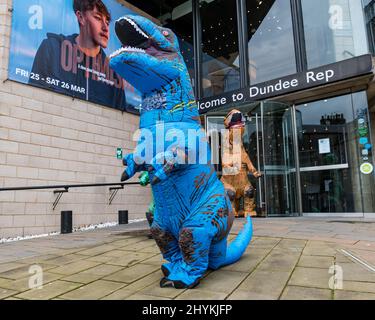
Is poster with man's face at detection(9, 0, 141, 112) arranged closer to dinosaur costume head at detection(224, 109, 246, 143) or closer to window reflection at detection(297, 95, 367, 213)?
dinosaur costume head at detection(224, 109, 246, 143)

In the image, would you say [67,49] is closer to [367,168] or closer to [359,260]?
[359,260]

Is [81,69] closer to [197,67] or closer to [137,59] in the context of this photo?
[197,67]

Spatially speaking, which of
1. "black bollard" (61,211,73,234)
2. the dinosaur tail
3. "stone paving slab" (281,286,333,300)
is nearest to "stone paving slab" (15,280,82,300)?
the dinosaur tail

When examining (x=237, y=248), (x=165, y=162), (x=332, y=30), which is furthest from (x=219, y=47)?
(x=165, y=162)

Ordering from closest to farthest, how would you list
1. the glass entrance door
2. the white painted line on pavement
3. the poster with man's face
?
1. the white painted line on pavement
2. the poster with man's face
3. the glass entrance door

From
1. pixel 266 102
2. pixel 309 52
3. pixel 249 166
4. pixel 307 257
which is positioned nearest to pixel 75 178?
pixel 249 166

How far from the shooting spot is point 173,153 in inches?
90.7

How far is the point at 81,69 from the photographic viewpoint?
820cm

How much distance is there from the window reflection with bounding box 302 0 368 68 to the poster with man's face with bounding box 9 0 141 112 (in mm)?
5228

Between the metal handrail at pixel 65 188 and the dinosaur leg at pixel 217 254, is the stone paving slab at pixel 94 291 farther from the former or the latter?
the metal handrail at pixel 65 188

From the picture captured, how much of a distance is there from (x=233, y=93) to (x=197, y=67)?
7.23 ft

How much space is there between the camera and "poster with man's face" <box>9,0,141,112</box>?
23.1ft

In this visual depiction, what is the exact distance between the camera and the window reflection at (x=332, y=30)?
8.28m
